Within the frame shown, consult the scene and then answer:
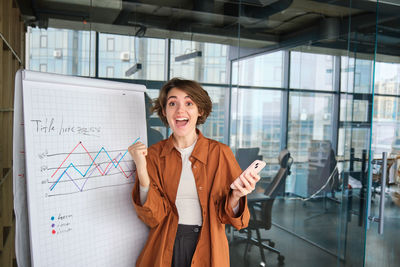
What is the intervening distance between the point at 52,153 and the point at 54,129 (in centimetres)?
11

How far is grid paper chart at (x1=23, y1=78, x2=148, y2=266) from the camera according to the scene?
1.51m

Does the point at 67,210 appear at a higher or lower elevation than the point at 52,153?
lower

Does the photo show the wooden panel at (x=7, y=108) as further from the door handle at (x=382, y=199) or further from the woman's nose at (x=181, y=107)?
the door handle at (x=382, y=199)

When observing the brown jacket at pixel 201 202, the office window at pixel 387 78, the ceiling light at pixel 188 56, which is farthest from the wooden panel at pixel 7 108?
the office window at pixel 387 78

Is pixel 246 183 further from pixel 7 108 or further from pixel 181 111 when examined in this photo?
pixel 7 108

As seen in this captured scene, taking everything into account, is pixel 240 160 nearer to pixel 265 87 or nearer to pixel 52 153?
pixel 265 87

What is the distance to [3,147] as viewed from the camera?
2693 mm

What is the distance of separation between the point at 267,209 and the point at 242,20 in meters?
1.77

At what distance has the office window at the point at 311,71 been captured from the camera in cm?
309

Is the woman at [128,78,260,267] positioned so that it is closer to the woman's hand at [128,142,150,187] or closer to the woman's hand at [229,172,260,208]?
the woman's hand at [128,142,150,187]

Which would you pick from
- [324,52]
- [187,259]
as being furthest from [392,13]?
[187,259]

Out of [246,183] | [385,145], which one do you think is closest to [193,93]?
[246,183]

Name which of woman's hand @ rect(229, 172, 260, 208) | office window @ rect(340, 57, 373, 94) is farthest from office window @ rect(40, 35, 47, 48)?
office window @ rect(340, 57, 373, 94)

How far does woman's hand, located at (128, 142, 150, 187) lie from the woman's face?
0.21 meters
